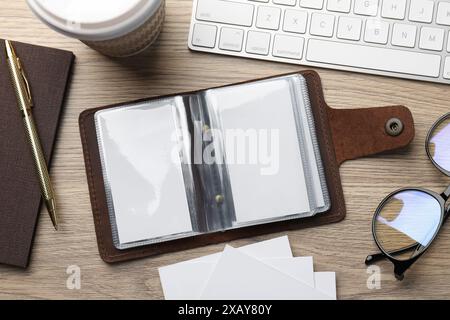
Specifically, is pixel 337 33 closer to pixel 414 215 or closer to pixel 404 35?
pixel 404 35

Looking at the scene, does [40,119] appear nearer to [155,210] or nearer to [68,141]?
[68,141]

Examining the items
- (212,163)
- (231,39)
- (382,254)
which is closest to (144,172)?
(212,163)

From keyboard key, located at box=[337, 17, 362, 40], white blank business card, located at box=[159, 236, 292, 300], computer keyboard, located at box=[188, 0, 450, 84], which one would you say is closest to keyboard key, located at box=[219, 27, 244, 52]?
computer keyboard, located at box=[188, 0, 450, 84]

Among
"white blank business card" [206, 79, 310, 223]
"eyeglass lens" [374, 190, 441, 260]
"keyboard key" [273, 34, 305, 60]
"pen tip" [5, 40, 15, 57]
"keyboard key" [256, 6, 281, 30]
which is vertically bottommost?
"eyeglass lens" [374, 190, 441, 260]

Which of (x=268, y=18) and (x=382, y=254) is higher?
(x=268, y=18)

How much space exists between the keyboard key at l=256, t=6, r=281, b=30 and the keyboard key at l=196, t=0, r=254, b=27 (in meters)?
0.01

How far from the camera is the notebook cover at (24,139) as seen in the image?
24.2 inches

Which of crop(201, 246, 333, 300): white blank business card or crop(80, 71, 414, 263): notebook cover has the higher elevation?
crop(80, 71, 414, 263): notebook cover

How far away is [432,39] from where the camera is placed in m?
0.61

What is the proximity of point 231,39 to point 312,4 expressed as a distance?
4.0 inches

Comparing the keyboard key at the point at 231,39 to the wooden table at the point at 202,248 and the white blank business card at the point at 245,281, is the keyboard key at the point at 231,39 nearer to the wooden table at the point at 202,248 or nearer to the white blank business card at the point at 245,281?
the wooden table at the point at 202,248

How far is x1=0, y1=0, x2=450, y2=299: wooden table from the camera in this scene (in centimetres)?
62

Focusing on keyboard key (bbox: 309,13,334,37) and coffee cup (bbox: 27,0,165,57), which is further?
keyboard key (bbox: 309,13,334,37)

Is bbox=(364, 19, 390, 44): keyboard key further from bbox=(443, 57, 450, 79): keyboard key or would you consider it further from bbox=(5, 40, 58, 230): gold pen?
bbox=(5, 40, 58, 230): gold pen
